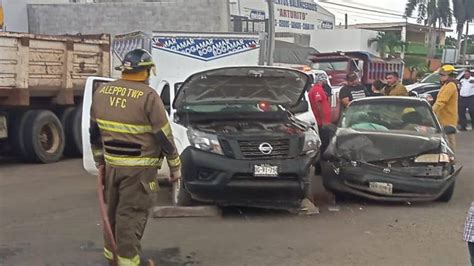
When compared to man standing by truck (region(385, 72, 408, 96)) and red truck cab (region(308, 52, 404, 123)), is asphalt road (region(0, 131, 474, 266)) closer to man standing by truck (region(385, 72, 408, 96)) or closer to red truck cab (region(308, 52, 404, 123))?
man standing by truck (region(385, 72, 408, 96))

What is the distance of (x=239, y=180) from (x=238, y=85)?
62.1 inches

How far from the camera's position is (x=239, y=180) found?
26.0 ft

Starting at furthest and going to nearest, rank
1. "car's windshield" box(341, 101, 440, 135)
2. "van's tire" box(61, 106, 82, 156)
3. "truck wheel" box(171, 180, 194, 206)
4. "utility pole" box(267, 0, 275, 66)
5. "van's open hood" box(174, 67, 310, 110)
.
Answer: "utility pole" box(267, 0, 275, 66) → "van's tire" box(61, 106, 82, 156) → "car's windshield" box(341, 101, 440, 135) → "van's open hood" box(174, 67, 310, 110) → "truck wheel" box(171, 180, 194, 206)

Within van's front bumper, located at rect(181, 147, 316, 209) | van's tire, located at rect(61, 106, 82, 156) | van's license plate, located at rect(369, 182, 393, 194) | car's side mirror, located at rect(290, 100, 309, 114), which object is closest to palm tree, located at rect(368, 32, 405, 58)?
van's tire, located at rect(61, 106, 82, 156)

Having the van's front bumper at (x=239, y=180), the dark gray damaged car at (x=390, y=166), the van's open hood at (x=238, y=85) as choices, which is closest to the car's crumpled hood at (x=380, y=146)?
the dark gray damaged car at (x=390, y=166)

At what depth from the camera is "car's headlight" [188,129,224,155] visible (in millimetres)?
8008

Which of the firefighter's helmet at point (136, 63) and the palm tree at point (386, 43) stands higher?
the firefighter's helmet at point (136, 63)

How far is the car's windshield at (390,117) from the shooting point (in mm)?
9664

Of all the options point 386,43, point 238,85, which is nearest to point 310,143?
point 238,85

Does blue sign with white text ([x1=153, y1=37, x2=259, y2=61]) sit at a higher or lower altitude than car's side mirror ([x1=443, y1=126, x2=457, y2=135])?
higher

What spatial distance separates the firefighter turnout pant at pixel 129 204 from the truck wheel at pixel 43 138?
8.04 meters

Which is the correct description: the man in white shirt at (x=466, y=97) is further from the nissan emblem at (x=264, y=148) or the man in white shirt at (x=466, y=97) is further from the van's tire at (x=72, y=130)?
the nissan emblem at (x=264, y=148)

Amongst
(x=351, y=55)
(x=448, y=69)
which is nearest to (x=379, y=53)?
(x=351, y=55)

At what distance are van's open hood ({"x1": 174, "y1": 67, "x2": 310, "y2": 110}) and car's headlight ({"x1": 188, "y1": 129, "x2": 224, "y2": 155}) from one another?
82 centimetres
